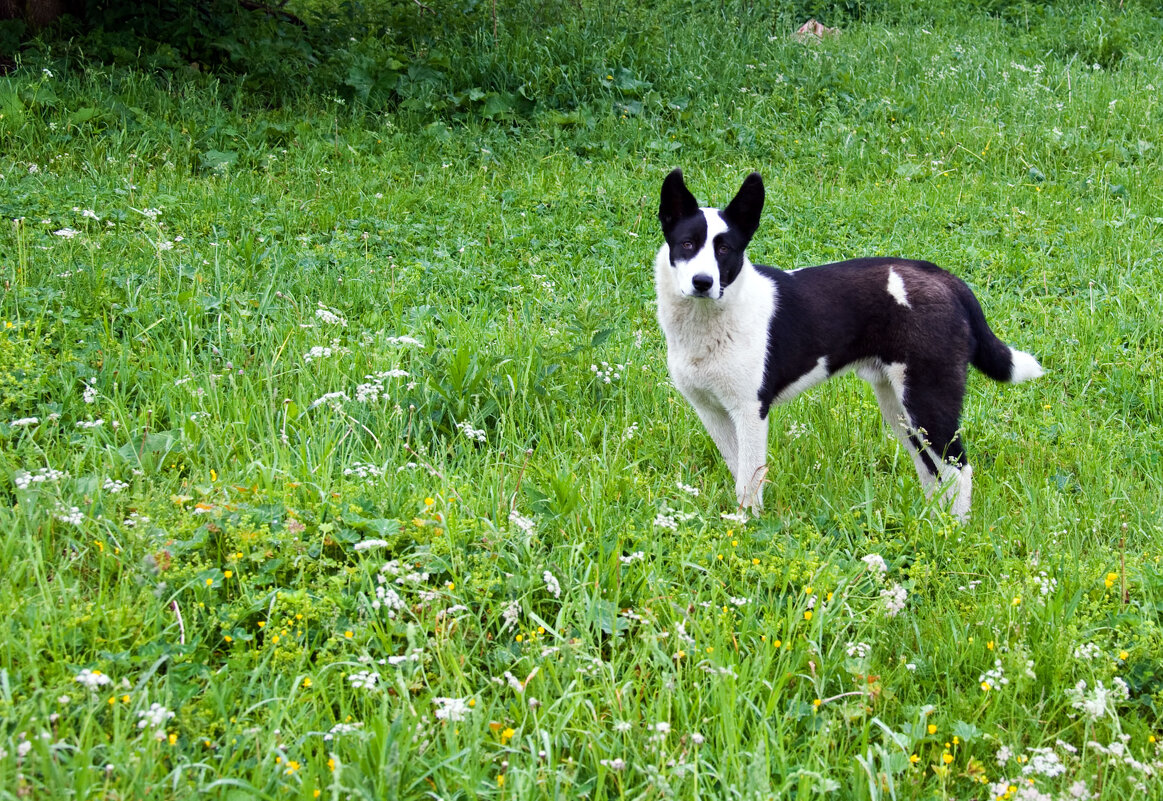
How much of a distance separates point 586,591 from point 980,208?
5.88 m

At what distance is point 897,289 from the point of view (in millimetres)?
4262

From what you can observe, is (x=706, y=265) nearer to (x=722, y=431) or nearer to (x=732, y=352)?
(x=732, y=352)

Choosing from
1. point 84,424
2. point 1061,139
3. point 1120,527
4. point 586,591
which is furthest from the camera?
point 1061,139

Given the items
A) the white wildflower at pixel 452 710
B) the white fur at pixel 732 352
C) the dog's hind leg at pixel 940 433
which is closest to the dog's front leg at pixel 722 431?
the white fur at pixel 732 352

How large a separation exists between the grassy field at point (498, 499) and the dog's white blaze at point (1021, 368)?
422 mm

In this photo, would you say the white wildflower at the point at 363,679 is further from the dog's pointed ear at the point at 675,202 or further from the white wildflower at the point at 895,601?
the dog's pointed ear at the point at 675,202

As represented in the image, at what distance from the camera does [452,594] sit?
2.92 m

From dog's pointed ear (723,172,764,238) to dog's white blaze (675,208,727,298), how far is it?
0.08 metres

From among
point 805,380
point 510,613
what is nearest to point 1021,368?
point 805,380

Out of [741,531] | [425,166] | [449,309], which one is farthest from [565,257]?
[741,531]

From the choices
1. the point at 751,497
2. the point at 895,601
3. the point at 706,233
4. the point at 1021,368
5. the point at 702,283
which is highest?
the point at 706,233

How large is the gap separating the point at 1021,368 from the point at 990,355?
0.17 meters

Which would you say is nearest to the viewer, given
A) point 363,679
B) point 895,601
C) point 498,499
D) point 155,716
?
point 155,716

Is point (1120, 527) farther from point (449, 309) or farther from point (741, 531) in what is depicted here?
point (449, 309)
